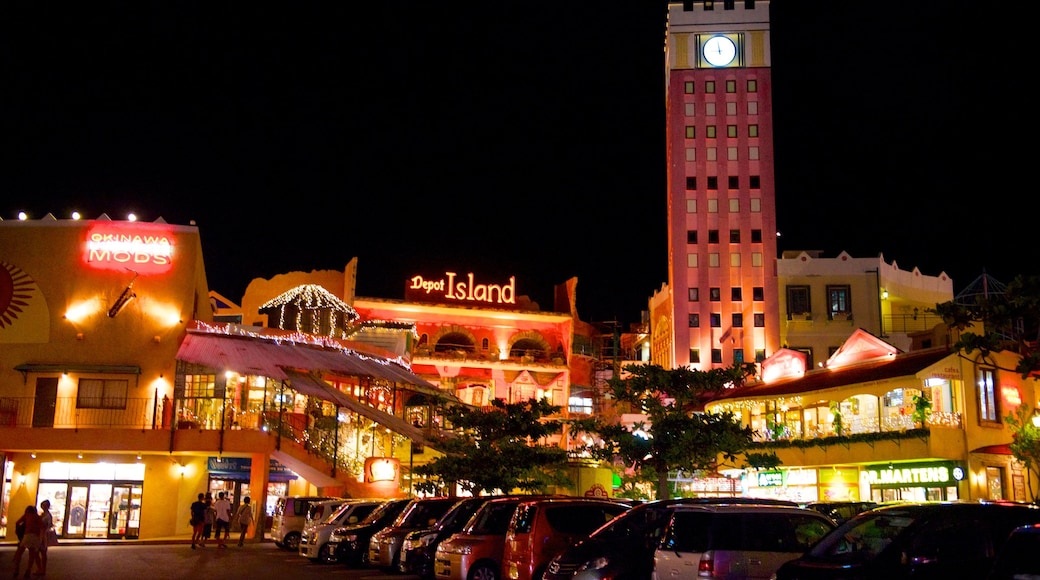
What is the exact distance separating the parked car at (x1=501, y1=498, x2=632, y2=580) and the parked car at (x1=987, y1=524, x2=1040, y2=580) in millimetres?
7916

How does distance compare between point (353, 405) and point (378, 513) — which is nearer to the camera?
point (378, 513)

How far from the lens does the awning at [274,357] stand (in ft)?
115

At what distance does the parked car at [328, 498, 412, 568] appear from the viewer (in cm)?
2277

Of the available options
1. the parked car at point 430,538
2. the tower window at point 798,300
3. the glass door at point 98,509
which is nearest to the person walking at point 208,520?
the glass door at point 98,509

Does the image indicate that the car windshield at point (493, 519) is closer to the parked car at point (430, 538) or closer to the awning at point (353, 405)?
the parked car at point (430, 538)

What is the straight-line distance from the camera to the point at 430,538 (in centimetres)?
1903

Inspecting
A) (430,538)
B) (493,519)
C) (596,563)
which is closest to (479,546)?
(493,519)

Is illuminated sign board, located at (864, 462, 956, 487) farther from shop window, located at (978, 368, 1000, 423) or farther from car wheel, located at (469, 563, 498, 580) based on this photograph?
car wheel, located at (469, 563, 498, 580)

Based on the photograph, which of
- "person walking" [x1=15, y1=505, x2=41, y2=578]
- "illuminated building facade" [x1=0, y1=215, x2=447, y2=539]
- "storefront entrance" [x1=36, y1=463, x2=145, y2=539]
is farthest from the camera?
"storefront entrance" [x1=36, y1=463, x2=145, y2=539]

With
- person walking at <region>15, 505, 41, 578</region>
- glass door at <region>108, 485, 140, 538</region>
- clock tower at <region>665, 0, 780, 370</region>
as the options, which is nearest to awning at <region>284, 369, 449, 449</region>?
glass door at <region>108, 485, 140, 538</region>

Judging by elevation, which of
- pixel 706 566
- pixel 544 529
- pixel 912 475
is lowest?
pixel 706 566

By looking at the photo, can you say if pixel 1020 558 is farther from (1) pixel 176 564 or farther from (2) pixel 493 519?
(1) pixel 176 564

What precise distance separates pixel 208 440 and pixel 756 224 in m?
41.8

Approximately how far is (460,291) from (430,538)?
120ft
